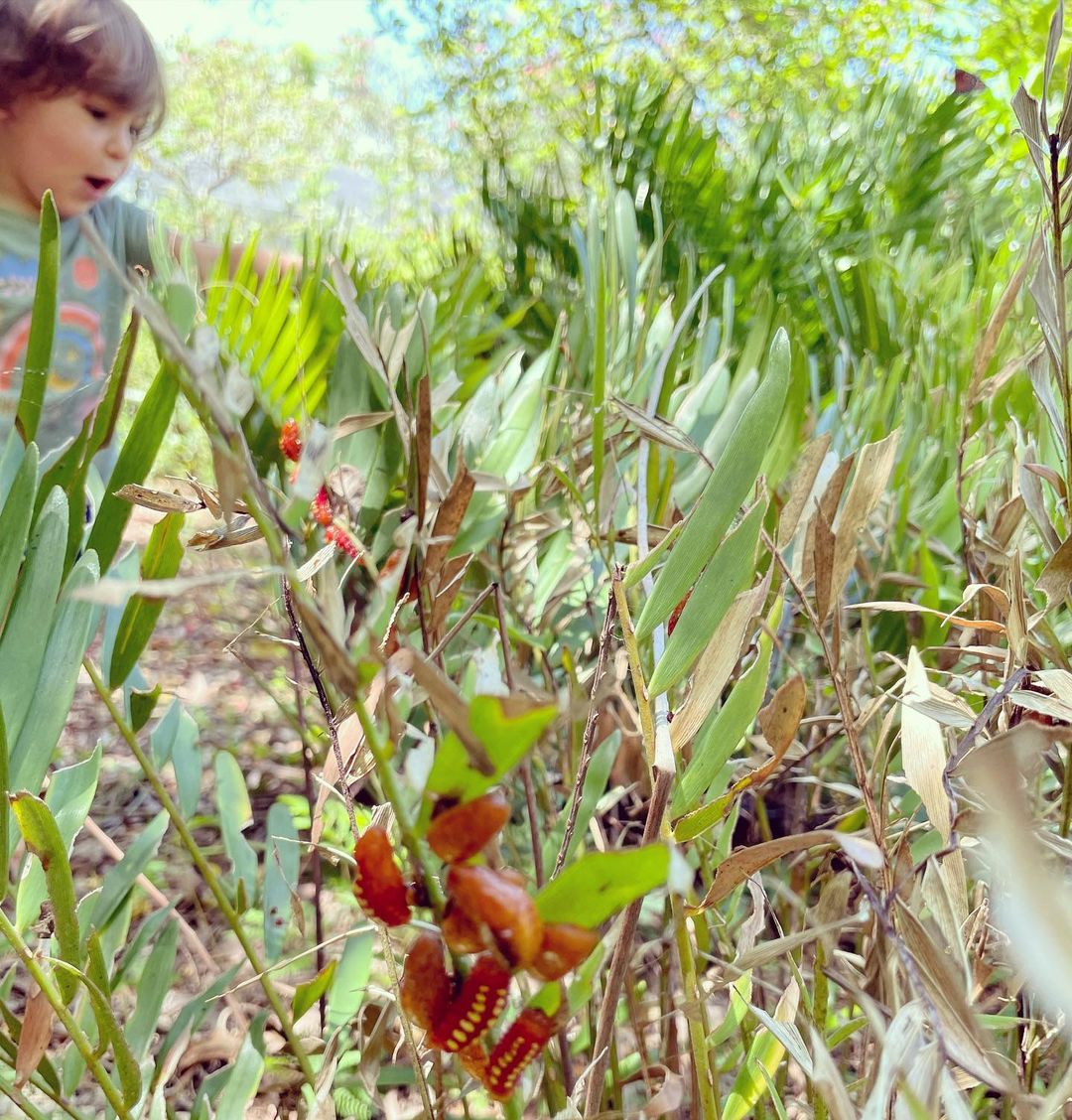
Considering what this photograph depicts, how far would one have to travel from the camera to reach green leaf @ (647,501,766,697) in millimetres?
216

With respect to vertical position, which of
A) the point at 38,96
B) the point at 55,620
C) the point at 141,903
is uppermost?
the point at 38,96

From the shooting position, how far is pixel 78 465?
30 centimetres

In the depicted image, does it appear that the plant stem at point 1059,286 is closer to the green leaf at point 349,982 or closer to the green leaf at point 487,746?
the green leaf at point 487,746

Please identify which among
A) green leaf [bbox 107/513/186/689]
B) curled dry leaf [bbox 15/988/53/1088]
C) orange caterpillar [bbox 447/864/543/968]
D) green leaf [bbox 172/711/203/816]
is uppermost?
orange caterpillar [bbox 447/864/543/968]

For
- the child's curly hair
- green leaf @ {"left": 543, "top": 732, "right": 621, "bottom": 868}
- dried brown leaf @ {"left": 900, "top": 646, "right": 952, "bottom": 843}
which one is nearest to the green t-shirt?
the child's curly hair

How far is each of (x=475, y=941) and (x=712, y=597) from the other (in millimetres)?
107

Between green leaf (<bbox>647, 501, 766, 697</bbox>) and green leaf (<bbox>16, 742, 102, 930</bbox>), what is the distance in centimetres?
21

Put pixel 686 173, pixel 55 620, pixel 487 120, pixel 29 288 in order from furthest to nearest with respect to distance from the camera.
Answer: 1. pixel 487 120
2. pixel 686 173
3. pixel 29 288
4. pixel 55 620

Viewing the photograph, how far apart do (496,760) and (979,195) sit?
1889 mm

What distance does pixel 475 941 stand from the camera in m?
0.14

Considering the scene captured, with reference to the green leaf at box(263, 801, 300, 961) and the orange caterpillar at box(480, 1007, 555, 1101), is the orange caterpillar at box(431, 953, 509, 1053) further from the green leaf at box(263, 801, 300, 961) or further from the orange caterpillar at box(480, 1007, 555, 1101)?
the green leaf at box(263, 801, 300, 961)

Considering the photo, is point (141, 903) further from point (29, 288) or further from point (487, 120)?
point (487, 120)

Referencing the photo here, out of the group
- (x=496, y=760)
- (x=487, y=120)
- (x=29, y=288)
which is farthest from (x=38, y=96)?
(x=487, y=120)

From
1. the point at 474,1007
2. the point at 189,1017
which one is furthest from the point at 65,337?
the point at 474,1007
